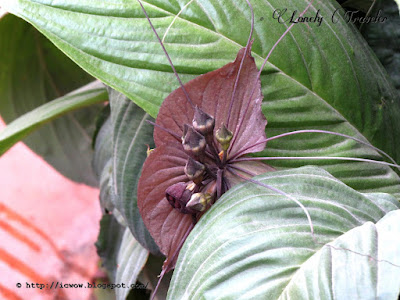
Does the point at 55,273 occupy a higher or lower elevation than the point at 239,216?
higher

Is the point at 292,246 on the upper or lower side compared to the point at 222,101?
lower

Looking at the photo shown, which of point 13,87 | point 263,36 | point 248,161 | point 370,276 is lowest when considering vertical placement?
point 370,276

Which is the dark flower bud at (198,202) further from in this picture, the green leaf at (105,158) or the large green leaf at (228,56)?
the green leaf at (105,158)

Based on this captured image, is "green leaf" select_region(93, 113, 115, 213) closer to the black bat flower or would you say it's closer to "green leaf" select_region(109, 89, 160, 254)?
"green leaf" select_region(109, 89, 160, 254)

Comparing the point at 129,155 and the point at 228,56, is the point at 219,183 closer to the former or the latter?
the point at 228,56

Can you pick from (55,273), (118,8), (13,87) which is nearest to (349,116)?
(118,8)

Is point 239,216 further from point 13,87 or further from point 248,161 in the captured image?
point 13,87

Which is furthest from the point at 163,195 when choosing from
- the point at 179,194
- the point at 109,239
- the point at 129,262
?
the point at 109,239
